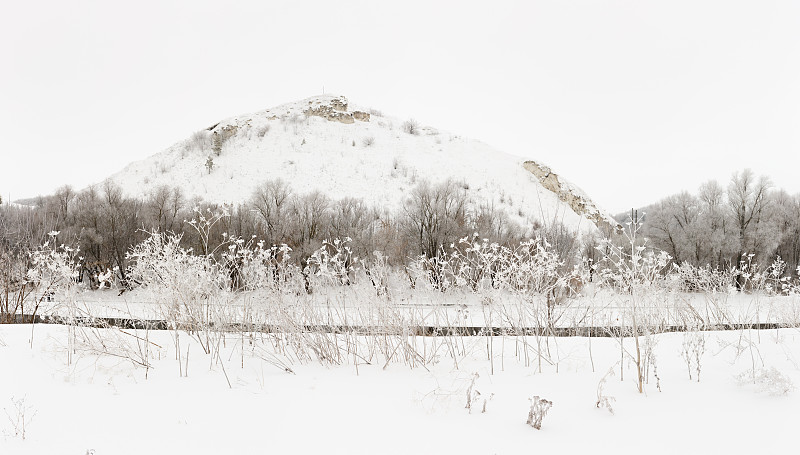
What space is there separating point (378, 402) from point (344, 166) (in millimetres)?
47754

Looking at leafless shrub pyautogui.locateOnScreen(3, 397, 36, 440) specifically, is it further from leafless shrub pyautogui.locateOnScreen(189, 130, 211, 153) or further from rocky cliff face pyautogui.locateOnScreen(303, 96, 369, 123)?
rocky cliff face pyautogui.locateOnScreen(303, 96, 369, 123)

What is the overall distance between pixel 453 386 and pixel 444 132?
68.7 m

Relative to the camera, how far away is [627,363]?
5.93 meters

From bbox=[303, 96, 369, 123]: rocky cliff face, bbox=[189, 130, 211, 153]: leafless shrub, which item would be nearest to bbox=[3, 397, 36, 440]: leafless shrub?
bbox=[189, 130, 211, 153]: leafless shrub

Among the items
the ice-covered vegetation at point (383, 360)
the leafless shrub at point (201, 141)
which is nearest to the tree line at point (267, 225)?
the ice-covered vegetation at point (383, 360)

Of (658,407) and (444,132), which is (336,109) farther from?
(658,407)

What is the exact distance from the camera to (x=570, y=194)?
2020 inches

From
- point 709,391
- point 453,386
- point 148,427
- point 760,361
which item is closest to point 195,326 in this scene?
point 148,427

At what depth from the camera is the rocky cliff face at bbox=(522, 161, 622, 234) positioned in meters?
50.7

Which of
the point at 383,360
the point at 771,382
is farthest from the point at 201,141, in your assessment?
the point at 771,382

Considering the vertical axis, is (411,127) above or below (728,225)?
above

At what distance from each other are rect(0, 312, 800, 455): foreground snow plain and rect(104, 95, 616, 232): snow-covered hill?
34476 mm

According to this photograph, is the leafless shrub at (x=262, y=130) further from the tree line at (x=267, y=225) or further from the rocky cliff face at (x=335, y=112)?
the tree line at (x=267, y=225)

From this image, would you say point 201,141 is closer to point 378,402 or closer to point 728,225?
point 728,225
